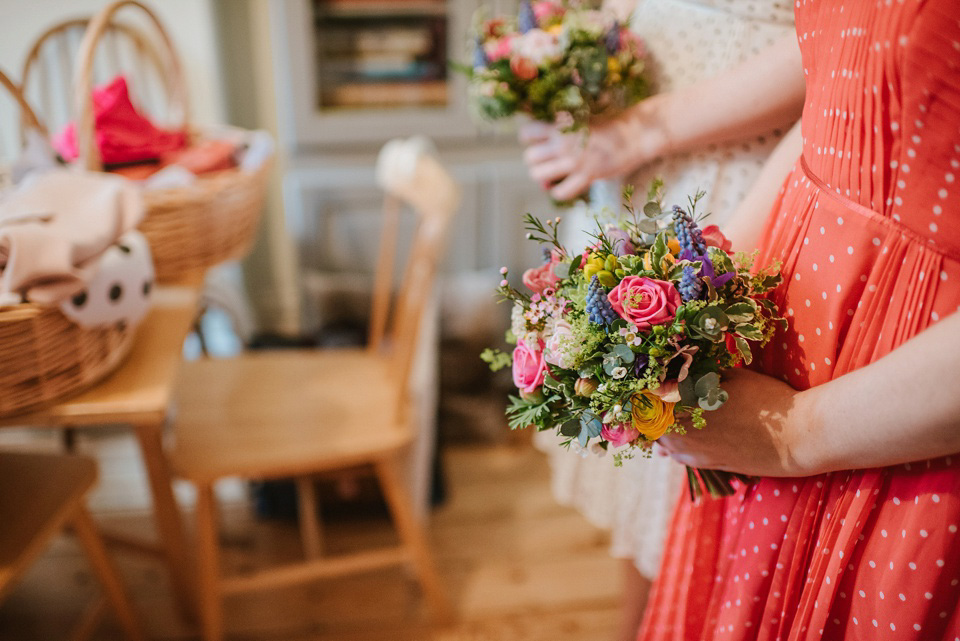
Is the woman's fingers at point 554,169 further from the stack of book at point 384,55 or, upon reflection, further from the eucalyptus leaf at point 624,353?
the stack of book at point 384,55

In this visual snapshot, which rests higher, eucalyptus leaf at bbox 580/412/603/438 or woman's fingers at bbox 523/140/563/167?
woman's fingers at bbox 523/140/563/167

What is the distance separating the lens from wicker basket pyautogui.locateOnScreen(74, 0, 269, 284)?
116cm

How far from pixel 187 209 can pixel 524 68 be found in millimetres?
608

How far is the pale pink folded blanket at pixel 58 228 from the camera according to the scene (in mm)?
930

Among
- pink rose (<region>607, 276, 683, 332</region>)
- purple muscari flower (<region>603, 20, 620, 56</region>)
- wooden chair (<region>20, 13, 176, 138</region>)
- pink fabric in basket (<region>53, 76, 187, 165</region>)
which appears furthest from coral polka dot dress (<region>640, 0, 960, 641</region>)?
wooden chair (<region>20, 13, 176, 138</region>)

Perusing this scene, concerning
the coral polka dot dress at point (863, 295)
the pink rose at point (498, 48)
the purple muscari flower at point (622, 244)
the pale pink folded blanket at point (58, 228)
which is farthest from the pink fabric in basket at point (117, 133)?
the coral polka dot dress at point (863, 295)

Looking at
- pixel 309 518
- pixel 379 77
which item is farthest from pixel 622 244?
pixel 379 77

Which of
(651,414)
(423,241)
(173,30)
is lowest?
(423,241)

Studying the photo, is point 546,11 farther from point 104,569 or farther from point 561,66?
point 104,569

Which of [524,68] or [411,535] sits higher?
[524,68]

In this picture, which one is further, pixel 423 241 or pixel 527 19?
pixel 423 241

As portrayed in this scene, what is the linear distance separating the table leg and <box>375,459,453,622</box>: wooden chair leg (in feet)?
1.37

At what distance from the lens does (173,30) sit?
225 cm

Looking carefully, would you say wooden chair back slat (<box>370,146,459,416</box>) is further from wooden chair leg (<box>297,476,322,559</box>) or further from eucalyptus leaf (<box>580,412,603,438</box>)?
eucalyptus leaf (<box>580,412,603,438</box>)
